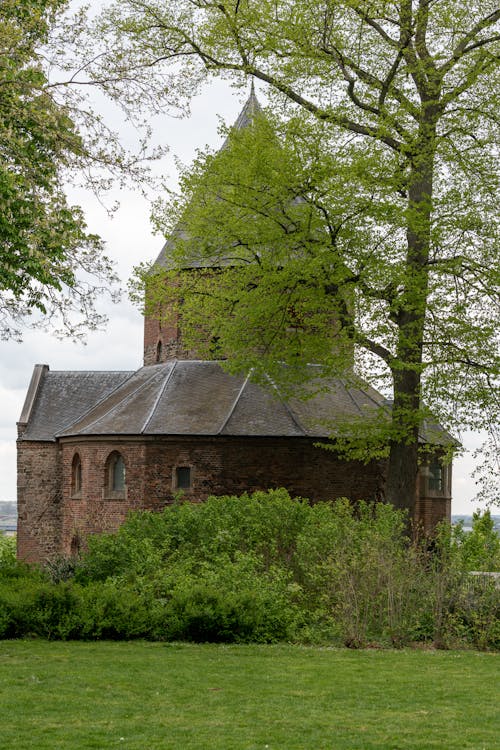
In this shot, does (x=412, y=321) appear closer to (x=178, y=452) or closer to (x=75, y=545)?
(x=178, y=452)

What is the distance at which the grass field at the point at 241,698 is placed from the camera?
337 inches

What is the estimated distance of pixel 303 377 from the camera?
25.4 meters

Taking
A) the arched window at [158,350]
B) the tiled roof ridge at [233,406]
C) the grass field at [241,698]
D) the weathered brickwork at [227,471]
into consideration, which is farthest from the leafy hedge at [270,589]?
the arched window at [158,350]

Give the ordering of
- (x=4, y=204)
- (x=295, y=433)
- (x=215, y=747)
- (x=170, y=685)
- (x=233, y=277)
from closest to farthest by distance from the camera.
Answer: (x=215, y=747)
(x=170, y=685)
(x=4, y=204)
(x=233, y=277)
(x=295, y=433)

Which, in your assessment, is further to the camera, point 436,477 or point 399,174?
point 436,477

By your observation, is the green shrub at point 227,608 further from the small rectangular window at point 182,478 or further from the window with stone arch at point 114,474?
the window with stone arch at point 114,474

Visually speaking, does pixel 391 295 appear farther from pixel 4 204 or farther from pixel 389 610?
pixel 4 204

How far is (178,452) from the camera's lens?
28.5 m

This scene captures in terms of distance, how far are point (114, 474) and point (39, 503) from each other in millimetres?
5951

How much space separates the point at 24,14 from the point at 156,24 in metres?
13.1

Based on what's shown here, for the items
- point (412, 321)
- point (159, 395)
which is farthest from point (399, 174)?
point (159, 395)

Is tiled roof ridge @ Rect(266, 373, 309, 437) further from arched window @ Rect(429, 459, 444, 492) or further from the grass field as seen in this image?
the grass field

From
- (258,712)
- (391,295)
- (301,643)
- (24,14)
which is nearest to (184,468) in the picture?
(391,295)

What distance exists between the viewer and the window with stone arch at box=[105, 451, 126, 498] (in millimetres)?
29766
